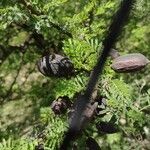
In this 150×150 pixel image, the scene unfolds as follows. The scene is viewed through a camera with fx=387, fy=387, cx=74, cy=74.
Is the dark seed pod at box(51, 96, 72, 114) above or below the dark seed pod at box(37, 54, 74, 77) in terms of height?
below

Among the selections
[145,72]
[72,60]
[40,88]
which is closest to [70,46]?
[72,60]

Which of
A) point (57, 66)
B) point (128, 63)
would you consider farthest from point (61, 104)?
point (128, 63)

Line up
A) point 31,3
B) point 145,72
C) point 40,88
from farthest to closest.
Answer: point 145,72 < point 40,88 < point 31,3

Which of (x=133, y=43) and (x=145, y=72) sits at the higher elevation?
(x=133, y=43)

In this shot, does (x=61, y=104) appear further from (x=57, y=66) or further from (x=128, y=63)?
(x=128, y=63)

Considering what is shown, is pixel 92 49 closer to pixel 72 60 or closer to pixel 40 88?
pixel 72 60
